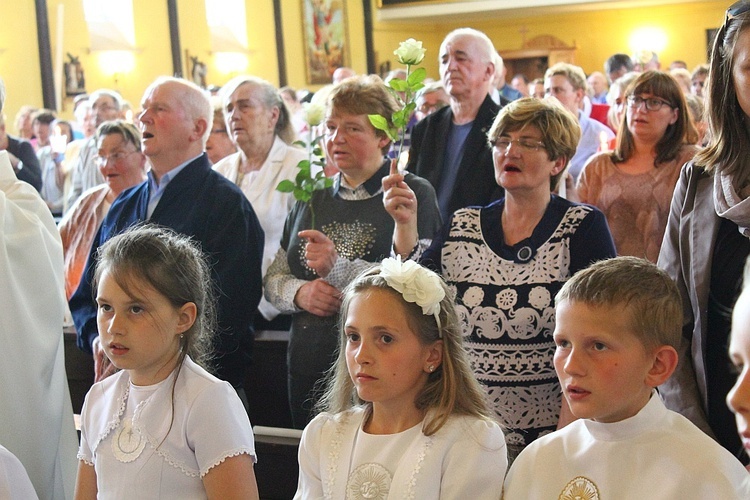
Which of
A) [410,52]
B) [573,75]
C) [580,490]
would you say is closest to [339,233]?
[410,52]

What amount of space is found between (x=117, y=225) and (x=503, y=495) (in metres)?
2.23

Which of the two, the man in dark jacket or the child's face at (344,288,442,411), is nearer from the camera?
the child's face at (344,288,442,411)

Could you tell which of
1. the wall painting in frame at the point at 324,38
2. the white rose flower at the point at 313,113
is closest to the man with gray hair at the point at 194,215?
the white rose flower at the point at 313,113

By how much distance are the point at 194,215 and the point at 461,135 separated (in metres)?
1.31

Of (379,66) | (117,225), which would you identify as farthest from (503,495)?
(379,66)

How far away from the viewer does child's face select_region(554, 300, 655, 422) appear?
1911 mm

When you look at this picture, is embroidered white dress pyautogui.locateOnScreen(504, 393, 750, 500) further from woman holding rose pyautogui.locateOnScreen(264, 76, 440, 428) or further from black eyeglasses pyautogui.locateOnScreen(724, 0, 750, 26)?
woman holding rose pyautogui.locateOnScreen(264, 76, 440, 428)

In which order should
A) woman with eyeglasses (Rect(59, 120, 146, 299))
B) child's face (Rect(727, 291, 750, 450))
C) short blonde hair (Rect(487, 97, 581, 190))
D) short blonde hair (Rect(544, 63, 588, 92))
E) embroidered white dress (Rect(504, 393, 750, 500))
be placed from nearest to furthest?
child's face (Rect(727, 291, 750, 450)), embroidered white dress (Rect(504, 393, 750, 500)), short blonde hair (Rect(487, 97, 581, 190)), woman with eyeglasses (Rect(59, 120, 146, 299)), short blonde hair (Rect(544, 63, 588, 92))

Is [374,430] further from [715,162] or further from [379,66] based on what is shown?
[379,66]

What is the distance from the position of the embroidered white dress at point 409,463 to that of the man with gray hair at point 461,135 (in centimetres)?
187

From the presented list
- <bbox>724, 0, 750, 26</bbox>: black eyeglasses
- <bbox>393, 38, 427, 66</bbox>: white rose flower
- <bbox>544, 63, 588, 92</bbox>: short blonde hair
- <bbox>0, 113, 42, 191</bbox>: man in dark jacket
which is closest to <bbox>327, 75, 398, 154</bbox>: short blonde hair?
<bbox>393, 38, 427, 66</bbox>: white rose flower

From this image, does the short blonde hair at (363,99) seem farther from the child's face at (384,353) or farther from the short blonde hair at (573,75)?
the short blonde hair at (573,75)

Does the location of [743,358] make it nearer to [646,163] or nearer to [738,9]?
[738,9]

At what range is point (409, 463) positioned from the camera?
218 cm
